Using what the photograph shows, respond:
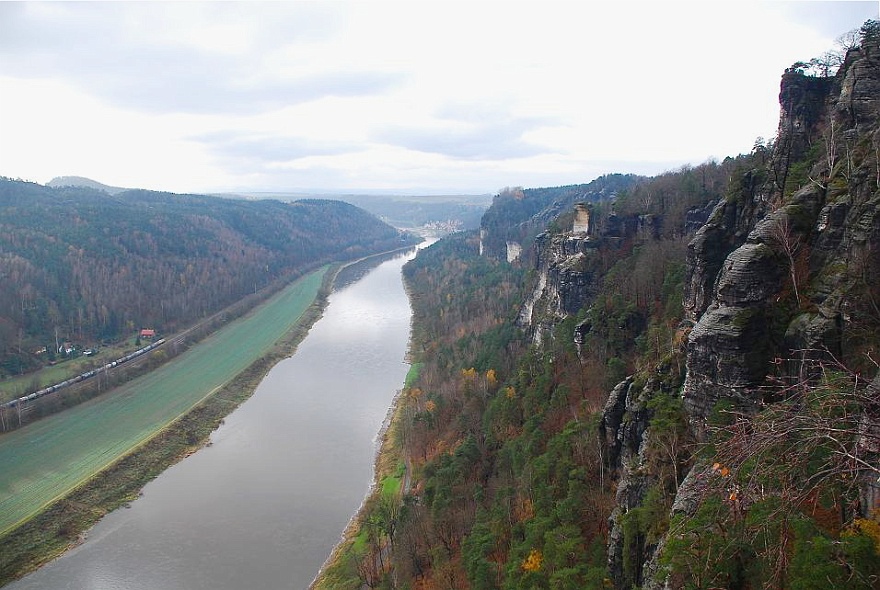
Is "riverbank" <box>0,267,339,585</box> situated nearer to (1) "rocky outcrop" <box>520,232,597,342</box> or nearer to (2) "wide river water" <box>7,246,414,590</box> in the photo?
(2) "wide river water" <box>7,246,414,590</box>

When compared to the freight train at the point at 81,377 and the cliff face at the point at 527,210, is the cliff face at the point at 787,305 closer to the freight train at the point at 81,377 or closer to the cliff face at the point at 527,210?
the freight train at the point at 81,377

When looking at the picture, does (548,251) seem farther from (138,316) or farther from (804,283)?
(138,316)

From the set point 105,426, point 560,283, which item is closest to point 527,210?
point 560,283

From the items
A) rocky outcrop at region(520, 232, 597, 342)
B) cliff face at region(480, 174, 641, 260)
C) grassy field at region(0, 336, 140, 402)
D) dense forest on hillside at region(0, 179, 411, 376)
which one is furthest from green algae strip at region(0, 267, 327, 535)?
Answer: cliff face at region(480, 174, 641, 260)

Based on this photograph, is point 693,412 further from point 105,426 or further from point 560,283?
point 105,426

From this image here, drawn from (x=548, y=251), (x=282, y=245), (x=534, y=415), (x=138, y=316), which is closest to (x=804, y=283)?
(x=534, y=415)

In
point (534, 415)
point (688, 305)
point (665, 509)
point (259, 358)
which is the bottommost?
point (259, 358)
